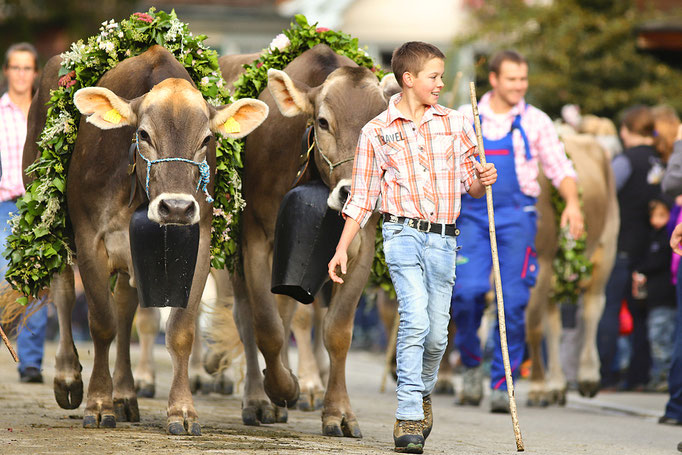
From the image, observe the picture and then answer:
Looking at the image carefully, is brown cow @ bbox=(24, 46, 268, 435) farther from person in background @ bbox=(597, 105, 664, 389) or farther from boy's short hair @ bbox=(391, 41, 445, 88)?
person in background @ bbox=(597, 105, 664, 389)

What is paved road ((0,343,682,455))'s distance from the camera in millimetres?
6559

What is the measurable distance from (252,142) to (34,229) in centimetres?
156

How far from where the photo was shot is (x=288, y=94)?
815 centimetres

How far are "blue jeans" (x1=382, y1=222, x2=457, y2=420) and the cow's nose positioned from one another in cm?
104

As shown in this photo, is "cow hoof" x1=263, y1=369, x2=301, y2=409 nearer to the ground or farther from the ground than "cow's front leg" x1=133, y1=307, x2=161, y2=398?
nearer to the ground

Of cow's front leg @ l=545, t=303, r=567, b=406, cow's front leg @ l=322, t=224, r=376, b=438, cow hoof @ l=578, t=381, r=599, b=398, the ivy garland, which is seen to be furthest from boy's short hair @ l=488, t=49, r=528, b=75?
cow hoof @ l=578, t=381, r=599, b=398

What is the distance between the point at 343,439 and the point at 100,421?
141cm

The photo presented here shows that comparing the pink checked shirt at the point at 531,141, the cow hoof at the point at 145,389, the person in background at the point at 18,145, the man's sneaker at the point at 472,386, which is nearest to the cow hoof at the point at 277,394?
the cow hoof at the point at 145,389

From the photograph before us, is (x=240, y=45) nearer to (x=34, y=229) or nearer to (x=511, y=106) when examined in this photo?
(x=511, y=106)

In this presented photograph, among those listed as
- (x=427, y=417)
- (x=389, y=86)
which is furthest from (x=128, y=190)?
(x=427, y=417)

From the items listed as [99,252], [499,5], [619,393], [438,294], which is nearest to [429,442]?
[438,294]

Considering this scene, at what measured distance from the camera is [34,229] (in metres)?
7.91

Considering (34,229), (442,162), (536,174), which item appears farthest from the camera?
(536,174)

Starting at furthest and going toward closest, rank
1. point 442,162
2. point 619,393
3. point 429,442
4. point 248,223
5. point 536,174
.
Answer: point 619,393
point 536,174
point 248,223
point 429,442
point 442,162
